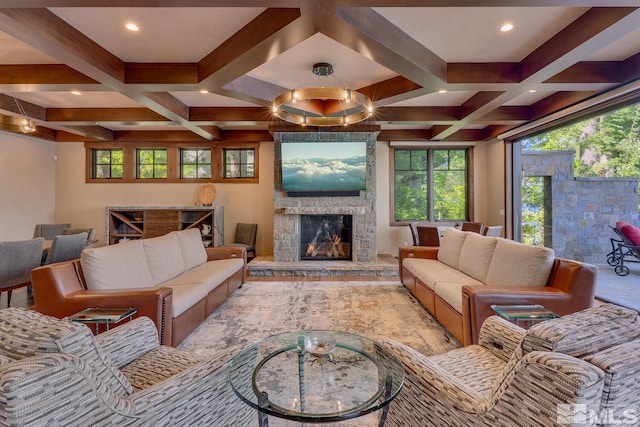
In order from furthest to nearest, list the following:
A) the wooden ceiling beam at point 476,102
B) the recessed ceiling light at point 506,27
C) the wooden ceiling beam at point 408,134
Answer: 1. the wooden ceiling beam at point 408,134
2. the wooden ceiling beam at point 476,102
3. the recessed ceiling light at point 506,27

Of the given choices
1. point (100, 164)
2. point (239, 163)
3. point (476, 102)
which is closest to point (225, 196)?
point (239, 163)

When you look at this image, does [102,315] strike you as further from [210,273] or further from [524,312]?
[524,312]

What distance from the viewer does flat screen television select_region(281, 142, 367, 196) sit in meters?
5.69

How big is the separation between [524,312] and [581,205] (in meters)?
5.27

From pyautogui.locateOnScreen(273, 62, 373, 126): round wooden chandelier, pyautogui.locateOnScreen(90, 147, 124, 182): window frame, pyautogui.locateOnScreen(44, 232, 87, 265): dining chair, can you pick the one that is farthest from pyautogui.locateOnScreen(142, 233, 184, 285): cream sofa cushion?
pyautogui.locateOnScreen(90, 147, 124, 182): window frame

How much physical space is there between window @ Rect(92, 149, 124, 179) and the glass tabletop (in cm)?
766

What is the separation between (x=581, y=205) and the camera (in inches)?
228

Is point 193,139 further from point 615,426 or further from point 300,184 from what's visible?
point 615,426

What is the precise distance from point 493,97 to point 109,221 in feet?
24.3

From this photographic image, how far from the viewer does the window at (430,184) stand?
22.1 feet

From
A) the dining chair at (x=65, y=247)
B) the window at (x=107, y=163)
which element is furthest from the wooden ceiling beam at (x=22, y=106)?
the dining chair at (x=65, y=247)

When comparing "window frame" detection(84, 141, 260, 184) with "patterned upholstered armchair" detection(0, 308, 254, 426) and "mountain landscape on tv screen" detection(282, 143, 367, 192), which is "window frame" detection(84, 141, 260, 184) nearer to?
"mountain landscape on tv screen" detection(282, 143, 367, 192)

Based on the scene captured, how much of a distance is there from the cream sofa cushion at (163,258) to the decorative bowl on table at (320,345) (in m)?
2.03
